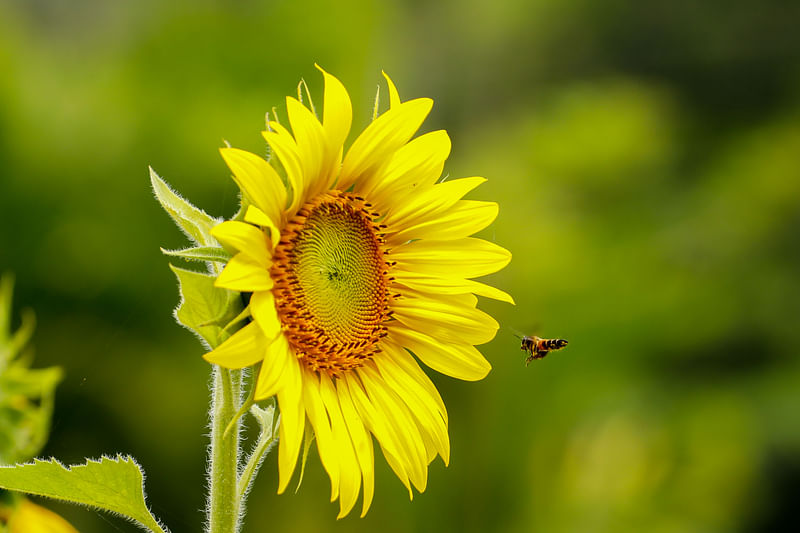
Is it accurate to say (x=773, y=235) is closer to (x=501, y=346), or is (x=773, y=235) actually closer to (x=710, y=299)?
(x=710, y=299)

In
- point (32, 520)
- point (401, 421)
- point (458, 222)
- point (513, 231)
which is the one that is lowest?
point (32, 520)

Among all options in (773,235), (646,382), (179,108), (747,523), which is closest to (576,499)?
(646,382)

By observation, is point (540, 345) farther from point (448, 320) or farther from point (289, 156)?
point (289, 156)

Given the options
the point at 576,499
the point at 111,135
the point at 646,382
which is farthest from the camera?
the point at 646,382

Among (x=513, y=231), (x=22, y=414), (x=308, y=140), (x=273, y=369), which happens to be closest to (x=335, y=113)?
(x=308, y=140)

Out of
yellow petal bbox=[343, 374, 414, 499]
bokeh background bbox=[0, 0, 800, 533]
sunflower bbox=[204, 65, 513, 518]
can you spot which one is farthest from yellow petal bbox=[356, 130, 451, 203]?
bokeh background bbox=[0, 0, 800, 533]

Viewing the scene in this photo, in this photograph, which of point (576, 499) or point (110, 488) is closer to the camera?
point (110, 488)

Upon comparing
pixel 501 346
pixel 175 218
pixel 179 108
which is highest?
pixel 179 108
